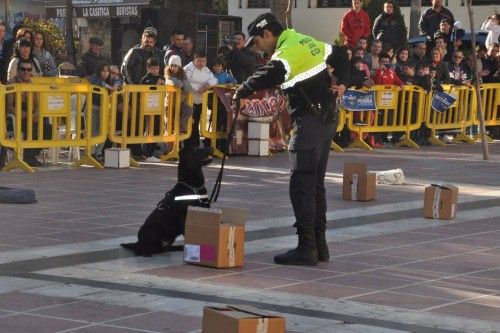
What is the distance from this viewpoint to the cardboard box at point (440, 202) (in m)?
12.8

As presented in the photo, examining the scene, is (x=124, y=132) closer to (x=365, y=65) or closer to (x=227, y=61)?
(x=227, y=61)

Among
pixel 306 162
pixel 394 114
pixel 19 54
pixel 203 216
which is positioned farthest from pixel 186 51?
Answer: pixel 203 216

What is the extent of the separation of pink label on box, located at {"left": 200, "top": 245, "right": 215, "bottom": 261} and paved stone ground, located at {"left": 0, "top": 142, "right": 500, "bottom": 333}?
0.28 feet

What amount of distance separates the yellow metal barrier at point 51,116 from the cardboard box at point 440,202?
592cm

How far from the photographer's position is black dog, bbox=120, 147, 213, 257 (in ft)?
33.1

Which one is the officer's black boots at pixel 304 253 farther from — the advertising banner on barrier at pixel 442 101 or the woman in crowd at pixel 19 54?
the advertising banner on barrier at pixel 442 101

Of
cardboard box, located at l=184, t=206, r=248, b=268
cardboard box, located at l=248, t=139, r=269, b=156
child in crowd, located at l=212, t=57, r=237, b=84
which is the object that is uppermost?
child in crowd, located at l=212, t=57, r=237, b=84

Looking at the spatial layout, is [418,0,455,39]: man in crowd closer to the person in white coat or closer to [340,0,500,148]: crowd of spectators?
[340,0,500,148]: crowd of spectators

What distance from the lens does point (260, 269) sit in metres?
9.67

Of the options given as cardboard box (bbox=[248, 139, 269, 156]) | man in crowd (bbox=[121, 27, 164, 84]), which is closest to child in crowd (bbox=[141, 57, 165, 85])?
man in crowd (bbox=[121, 27, 164, 84])

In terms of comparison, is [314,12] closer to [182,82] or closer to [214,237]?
[182,82]

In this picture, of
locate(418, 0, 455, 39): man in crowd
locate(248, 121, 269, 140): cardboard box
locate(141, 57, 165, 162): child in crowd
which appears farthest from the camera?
locate(418, 0, 455, 39): man in crowd

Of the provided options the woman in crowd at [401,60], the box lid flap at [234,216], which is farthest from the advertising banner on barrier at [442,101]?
the box lid flap at [234,216]

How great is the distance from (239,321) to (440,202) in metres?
6.72
